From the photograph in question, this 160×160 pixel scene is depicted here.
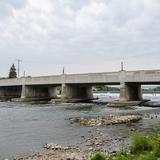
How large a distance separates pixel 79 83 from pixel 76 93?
23.8ft

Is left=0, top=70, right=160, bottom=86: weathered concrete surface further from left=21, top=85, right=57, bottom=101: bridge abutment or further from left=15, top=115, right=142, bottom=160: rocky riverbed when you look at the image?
left=15, top=115, right=142, bottom=160: rocky riverbed

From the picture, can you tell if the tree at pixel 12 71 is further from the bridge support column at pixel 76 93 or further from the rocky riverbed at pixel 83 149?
the rocky riverbed at pixel 83 149

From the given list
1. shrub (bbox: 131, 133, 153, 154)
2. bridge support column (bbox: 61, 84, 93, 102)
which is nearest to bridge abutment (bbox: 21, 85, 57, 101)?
bridge support column (bbox: 61, 84, 93, 102)

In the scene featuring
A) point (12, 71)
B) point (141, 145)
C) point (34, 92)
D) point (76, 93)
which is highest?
point (12, 71)

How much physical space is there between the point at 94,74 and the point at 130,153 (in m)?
54.2

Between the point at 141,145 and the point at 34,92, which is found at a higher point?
the point at 34,92

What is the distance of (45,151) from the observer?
73.6 feet

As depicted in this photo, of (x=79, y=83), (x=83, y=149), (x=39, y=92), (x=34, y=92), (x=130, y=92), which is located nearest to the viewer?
(x=83, y=149)

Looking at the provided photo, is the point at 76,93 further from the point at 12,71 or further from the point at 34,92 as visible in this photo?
the point at 12,71

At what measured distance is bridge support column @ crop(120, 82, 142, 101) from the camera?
215ft

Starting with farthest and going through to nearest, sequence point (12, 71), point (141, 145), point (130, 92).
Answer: point (12, 71) < point (130, 92) < point (141, 145)

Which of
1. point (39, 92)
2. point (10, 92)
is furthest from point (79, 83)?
point (10, 92)

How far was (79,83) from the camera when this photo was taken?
77125mm

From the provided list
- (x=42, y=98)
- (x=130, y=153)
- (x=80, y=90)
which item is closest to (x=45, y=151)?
(x=130, y=153)
